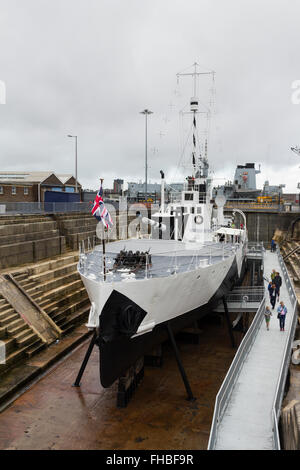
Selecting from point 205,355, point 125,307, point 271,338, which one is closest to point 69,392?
point 125,307

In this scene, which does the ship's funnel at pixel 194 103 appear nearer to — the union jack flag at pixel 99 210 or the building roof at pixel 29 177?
the union jack flag at pixel 99 210

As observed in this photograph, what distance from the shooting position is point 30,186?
3272 centimetres

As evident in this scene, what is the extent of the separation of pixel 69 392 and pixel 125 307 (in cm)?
408

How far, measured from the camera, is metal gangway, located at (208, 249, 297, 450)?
24.4 ft

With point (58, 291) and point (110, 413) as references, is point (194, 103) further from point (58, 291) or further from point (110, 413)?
point (110, 413)

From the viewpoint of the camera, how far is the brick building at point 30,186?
1142 inches

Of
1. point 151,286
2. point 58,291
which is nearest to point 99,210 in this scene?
point 151,286

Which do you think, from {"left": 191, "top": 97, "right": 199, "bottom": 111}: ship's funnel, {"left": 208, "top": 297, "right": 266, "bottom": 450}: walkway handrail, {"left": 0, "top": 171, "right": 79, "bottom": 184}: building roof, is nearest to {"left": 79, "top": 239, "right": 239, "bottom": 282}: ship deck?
{"left": 208, "top": 297, "right": 266, "bottom": 450}: walkway handrail

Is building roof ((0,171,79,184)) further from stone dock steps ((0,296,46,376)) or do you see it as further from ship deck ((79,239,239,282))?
stone dock steps ((0,296,46,376))

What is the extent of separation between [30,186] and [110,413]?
2622 cm

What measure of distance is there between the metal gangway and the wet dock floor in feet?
4.97

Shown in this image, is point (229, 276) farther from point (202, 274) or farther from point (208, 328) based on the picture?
point (202, 274)

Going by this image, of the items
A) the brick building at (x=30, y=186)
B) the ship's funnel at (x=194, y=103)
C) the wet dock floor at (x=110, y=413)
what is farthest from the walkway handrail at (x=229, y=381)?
the brick building at (x=30, y=186)

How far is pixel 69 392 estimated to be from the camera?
11.5m
